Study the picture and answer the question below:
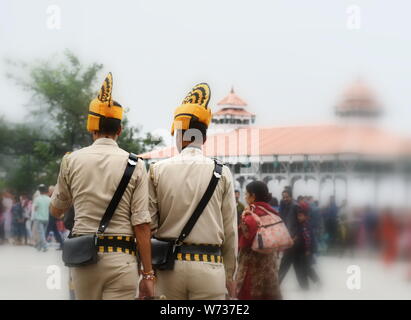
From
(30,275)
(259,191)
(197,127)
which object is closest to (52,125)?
(30,275)

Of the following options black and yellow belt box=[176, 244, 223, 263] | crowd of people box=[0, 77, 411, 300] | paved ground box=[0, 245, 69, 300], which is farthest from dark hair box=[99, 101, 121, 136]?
paved ground box=[0, 245, 69, 300]

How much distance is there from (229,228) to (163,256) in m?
0.41

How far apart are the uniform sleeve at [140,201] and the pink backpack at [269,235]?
7.43 ft

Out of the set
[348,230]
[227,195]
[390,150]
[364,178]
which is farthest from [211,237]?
[348,230]

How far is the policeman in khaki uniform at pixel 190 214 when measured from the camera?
12.5 feet

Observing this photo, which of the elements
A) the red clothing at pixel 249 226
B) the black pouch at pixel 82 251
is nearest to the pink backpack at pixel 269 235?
the red clothing at pixel 249 226

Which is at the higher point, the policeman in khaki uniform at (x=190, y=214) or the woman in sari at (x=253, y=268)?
the policeman in khaki uniform at (x=190, y=214)

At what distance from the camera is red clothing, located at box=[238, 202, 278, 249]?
5.92 meters

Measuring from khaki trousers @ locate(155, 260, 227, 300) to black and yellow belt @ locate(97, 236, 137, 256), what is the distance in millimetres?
271

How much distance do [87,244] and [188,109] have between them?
961 millimetres

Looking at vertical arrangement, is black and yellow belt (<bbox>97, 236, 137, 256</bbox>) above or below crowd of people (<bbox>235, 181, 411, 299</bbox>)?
above

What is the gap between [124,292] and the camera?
3.70 m

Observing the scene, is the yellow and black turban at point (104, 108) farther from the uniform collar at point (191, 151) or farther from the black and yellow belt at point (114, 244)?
the black and yellow belt at point (114, 244)

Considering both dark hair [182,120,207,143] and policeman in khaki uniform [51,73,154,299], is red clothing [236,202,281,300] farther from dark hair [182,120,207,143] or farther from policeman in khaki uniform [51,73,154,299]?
policeman in khaki uniform [51,73,154,299]
